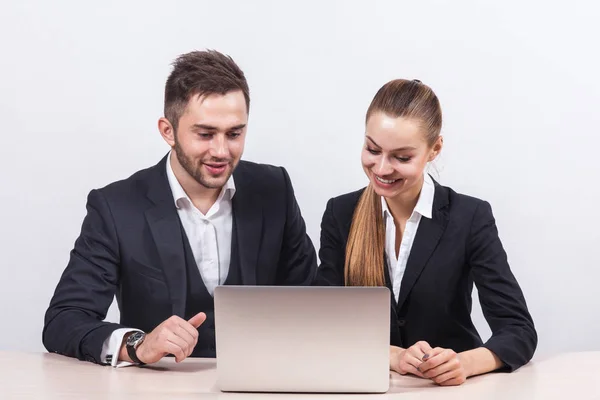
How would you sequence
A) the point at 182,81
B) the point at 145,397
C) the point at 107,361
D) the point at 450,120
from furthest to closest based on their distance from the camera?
the point at 450,120 → the point at 182,81 → the point at 107,361 → the point at 145,397

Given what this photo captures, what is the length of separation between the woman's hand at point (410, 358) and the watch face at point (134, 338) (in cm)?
65

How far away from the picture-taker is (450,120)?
12.2ft

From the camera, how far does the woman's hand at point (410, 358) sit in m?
2.26

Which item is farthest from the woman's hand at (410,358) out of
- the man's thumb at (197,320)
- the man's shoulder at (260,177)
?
the man's shoulder at (260,177)

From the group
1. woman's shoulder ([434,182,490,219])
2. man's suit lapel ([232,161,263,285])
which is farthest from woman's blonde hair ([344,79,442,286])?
man's suit lapel ([232,161,263,285])

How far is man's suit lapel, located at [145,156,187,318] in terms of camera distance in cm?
282

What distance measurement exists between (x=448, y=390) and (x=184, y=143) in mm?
1108

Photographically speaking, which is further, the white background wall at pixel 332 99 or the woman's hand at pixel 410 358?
the white background wall at pixel 332 99

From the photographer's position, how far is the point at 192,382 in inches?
88.1

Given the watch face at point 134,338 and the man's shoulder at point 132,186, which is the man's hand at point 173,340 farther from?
the man's shoulder at point 132,186

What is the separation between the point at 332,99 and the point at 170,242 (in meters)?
1.18

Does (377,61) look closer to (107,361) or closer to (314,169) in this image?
(314,169)

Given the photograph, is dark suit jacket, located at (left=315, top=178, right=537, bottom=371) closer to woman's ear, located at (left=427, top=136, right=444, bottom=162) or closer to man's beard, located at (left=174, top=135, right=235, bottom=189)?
woman's ear, located at (left=427, top=136, right=444, bottom=162)

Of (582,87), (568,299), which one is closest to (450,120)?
(582,87)
